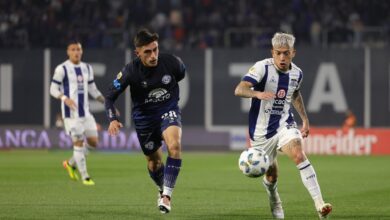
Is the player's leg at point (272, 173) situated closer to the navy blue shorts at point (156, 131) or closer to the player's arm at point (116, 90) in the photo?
the navy blue shorts at point (156, 131)

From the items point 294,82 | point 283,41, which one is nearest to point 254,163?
point 294,82

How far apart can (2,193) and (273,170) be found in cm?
520

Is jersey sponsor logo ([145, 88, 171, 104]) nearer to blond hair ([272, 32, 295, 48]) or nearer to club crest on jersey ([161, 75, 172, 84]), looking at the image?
club crest on jersey ([161, 75, 172, 84])

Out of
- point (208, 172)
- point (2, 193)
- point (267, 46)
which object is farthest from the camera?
point (267, 46)

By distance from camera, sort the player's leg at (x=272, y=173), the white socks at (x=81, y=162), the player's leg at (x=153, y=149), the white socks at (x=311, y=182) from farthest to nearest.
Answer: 1. the white socks at (x=81, y=162)
2. the player's leg at (x=153, y=149)
3. the player's leg at (x=272, y=173)
4. the white socks at (x=311, y=182)

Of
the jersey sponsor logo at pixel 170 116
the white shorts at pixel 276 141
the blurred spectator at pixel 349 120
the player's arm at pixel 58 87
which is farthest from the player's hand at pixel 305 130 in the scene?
the blurred spectator at pixel 349 120

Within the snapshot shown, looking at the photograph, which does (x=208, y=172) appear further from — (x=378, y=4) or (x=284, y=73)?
(x=378, y=4)

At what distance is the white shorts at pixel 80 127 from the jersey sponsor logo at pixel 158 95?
5.63 m

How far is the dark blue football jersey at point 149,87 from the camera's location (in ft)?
37.0

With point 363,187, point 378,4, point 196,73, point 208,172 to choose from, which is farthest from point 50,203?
point 378,4

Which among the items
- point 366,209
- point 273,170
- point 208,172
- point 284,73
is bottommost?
point 208,172

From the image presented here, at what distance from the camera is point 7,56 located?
30047 millimetres

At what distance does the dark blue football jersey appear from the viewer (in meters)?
11.3

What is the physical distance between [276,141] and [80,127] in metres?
7.13
